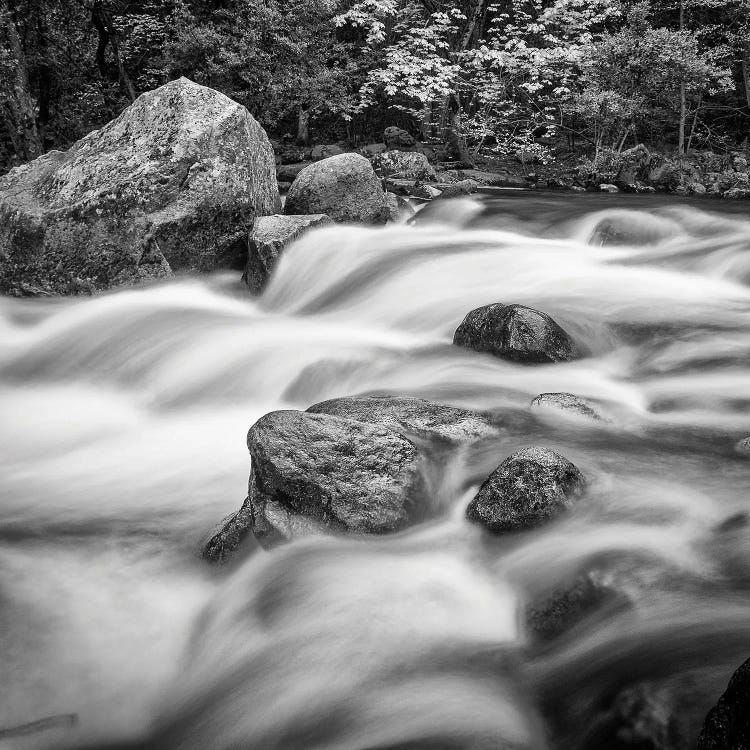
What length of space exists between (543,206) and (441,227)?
6.08ft

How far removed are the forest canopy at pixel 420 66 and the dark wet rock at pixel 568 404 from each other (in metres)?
12.8

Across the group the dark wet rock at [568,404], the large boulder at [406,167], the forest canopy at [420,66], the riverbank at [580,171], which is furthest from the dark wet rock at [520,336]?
the forest canopy at [420,66]

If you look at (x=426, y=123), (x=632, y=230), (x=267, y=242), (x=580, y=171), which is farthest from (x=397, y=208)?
(x=426, y=123)

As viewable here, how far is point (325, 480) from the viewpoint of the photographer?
3396 millimetres

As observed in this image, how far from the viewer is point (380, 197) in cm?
1028

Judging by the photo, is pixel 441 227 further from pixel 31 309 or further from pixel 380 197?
pixel 31 309

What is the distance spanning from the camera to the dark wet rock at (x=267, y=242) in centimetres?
850

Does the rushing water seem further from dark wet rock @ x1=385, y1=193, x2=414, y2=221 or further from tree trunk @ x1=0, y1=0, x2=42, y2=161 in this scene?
tree trunk @ x1=0, y1=0, x2=42, y2=161

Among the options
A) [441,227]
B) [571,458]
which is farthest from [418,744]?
[441,227]

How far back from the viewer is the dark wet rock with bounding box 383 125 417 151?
19.3m

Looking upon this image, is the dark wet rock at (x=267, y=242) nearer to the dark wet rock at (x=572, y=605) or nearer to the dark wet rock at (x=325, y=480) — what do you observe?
the dark wet rock at (x=325, y=480)

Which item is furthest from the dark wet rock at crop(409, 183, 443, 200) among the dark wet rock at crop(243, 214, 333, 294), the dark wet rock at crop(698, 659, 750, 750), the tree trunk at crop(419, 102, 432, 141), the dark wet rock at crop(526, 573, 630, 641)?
the dark wet rock at crop(698, 659, 750, 750)

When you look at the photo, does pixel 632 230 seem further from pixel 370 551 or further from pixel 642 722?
pixel 642 722

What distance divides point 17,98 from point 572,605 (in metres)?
15.3
